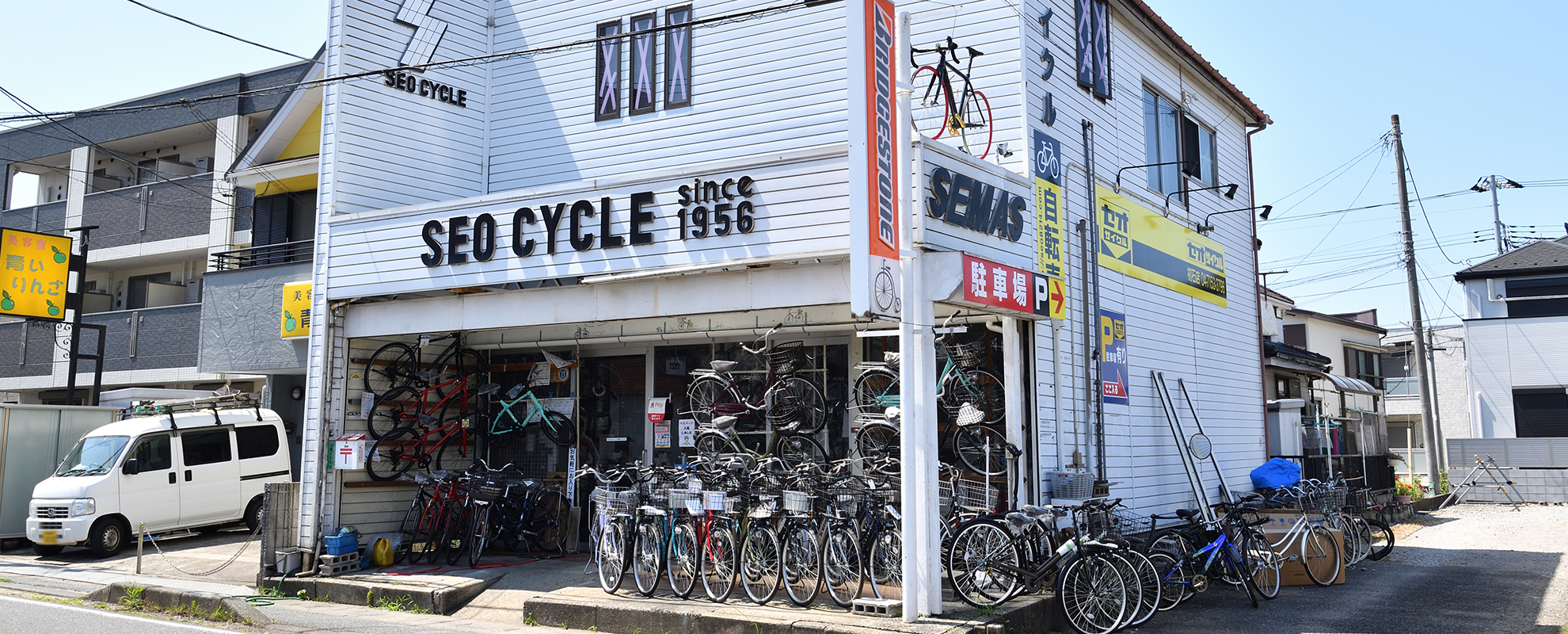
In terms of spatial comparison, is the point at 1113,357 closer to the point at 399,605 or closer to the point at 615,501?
the point at 615,501

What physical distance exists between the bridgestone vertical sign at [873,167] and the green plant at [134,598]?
348 inches

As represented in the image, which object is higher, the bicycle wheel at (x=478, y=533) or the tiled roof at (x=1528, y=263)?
the tiled roof at (x=1528, y=263)

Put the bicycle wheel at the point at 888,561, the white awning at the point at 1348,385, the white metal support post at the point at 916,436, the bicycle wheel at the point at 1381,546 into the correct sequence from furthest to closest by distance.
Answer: the white awning at the point at 1348,385, the bicycle wheel at the point at 1381,546, the bicycle wheel at the point at 888,561, the white metal support post at the point at 916,436

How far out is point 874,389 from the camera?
38.1ft

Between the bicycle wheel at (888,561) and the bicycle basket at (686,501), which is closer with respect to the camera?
the bicycle wheel at (888,561)

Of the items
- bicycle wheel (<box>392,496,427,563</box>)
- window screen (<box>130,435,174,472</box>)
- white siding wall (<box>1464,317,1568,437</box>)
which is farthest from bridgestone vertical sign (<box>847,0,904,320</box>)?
white siding wall (<box>1464,317,1568,437</box>)

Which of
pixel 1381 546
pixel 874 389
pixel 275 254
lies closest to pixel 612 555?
pixel 874 389

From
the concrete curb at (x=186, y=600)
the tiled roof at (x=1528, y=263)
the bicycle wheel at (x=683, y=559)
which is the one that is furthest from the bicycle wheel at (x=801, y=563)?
the tiled roof at (x=1528, y=263)

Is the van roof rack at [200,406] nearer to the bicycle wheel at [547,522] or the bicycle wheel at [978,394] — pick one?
the bicycle wheel at [547,522]

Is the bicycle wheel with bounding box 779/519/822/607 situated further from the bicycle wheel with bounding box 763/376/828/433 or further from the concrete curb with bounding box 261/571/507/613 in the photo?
the concrete curb with bounding box 261/571/507/613

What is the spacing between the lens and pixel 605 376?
14.1m

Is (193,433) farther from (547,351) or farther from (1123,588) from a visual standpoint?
(1123,588)

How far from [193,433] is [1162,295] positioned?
51.4 feet

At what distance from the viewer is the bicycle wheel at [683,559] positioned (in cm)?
995
